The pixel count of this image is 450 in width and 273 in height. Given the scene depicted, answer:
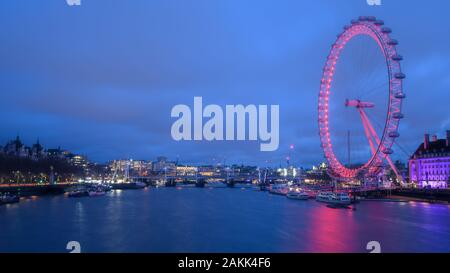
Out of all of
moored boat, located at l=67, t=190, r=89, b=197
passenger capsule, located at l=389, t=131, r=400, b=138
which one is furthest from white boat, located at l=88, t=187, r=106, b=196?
passenger capsule, located at l=389, t=131, r=400, b=138

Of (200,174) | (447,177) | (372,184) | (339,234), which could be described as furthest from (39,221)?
(200,174)

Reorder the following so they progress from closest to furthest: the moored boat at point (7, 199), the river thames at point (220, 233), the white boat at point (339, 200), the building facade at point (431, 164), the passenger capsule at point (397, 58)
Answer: the river thames at point (220, 233)
the passenger capsule at point (397, 58)
the white boat at point (339, 200)
the moored boat at point (7, 199)
the building facade at point (431, 164)

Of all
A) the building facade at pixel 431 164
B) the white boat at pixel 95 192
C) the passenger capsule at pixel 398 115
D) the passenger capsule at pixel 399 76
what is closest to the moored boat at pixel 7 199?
the white boat at pixel 95 192

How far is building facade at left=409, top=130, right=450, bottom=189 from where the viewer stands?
45.5m

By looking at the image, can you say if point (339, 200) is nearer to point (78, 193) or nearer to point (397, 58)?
point (397, 58)

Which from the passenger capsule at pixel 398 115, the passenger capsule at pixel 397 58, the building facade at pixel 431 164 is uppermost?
the passenger capsule at pixel 397 58

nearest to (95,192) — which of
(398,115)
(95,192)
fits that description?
(95,192)

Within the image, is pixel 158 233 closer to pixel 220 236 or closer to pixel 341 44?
pixel 220 236

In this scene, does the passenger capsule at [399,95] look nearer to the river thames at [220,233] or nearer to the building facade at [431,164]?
the river thames at [220,233]

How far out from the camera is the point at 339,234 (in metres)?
15.5

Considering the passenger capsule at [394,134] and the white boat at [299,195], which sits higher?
the passenger capsule at [394,134]

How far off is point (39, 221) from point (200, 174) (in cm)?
7587

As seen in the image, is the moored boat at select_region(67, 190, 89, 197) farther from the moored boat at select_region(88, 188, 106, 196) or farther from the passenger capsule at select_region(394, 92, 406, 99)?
the passenger capsule at select_region(394, 92, 406, 99)

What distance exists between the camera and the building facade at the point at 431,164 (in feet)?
149
